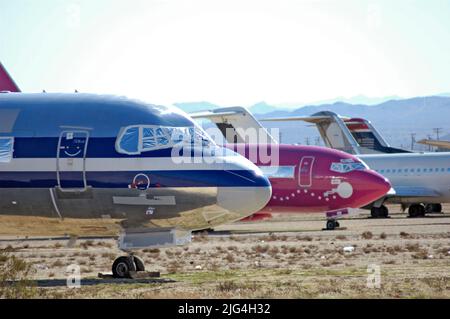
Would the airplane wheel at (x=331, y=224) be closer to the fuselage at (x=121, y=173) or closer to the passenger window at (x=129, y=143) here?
the fuselage at (x=121, y=173)

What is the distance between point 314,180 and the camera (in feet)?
138

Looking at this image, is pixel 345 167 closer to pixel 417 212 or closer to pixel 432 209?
pixel 417 212

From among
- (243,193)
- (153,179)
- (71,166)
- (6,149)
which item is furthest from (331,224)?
(6,149)

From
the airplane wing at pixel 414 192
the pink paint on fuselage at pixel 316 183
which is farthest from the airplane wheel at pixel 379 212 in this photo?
the pink paint on fuselage at pixel 316 183

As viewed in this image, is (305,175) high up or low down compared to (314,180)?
up

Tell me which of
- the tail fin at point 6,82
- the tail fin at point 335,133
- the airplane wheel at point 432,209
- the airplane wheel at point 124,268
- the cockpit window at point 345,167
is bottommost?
the airplane wheel at point 124,268

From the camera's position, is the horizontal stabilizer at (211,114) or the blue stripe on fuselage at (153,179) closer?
the blue stripe on fuselage at (153,179)

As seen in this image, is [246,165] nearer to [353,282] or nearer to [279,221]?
[353,282]

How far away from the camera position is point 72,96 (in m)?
22.8

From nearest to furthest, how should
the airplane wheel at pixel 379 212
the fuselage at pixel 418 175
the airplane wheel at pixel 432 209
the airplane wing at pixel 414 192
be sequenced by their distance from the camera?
the fuselage at pixel 418 175 → the airplane wing at pixel 414 192 → the airplane wheel at pixel 379 212 → the airplane wheel at pixel 432 209

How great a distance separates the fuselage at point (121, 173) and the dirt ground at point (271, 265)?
4.75 ft

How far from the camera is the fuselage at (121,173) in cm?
2158

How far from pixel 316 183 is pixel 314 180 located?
14 cm
